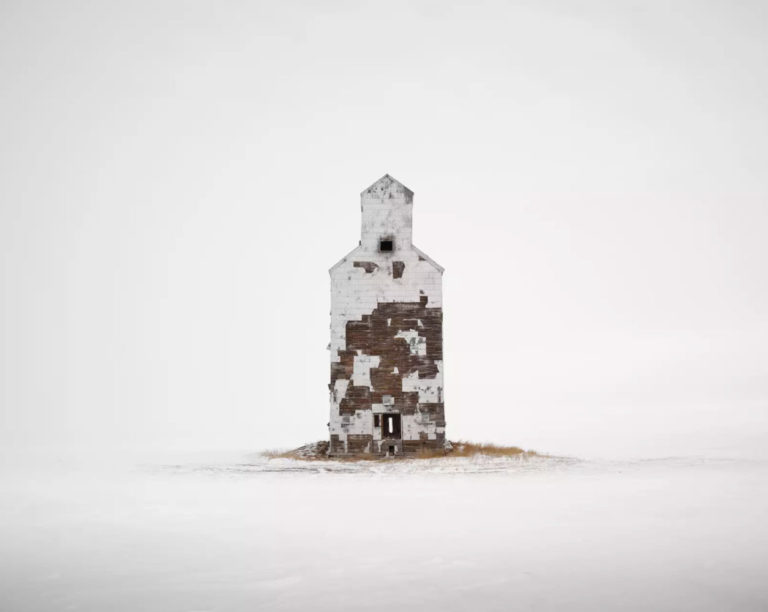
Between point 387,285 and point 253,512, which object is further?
point 387,285

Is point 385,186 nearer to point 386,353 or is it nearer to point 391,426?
point 386,353

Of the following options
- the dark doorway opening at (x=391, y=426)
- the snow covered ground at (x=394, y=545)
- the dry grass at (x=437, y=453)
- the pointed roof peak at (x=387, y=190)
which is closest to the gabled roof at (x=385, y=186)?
the pointed roof peak at (x=387, y=190)

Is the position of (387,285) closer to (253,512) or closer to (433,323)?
(433,323)

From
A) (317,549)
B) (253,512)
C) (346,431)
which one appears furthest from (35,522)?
(346,431)

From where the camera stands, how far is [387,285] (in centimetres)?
3203

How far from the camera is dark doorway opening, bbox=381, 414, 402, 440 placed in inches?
1243

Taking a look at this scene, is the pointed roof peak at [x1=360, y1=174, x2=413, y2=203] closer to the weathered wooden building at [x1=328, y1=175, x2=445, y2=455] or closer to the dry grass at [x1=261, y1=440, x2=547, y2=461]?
the weathered wooden building at [x1=328, y1=175, x2=445, y2=455]

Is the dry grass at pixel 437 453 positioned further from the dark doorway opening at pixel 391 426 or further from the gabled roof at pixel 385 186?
the gabled roof at pixel 385 186

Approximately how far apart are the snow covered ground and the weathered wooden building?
10.3 meters

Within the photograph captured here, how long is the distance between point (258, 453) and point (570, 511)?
905 inches

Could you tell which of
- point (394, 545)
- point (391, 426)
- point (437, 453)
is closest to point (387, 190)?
point (391, 426)

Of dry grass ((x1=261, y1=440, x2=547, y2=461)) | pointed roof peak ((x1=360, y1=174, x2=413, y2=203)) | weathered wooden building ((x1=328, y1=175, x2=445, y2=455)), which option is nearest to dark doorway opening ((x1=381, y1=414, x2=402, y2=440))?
weathered wooden building ((x1=328, y1=175, x2=445, y2=455))

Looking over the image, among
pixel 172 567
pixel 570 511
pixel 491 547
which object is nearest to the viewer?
pixel 172 567

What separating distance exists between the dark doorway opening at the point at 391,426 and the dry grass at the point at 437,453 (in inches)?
47.6
